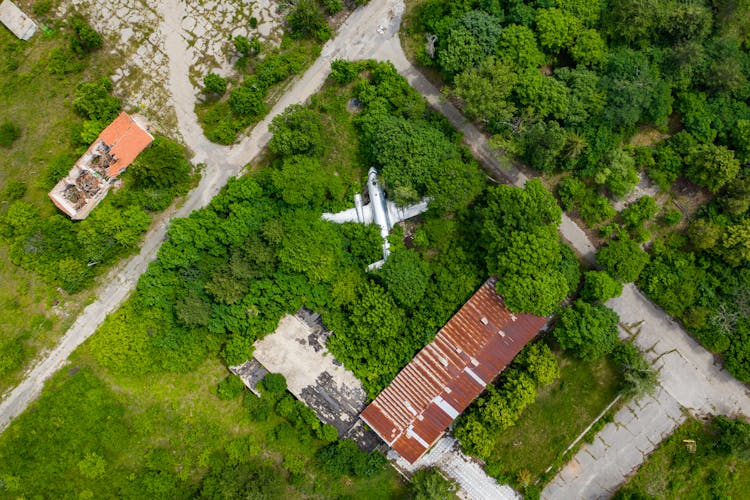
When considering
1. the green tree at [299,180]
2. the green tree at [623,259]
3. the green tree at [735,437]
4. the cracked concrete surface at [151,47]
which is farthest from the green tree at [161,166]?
the green tree at [735,437]

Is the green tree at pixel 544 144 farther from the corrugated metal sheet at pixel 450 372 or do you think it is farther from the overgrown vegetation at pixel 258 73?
the overgrown vegetation at pixel 258 73

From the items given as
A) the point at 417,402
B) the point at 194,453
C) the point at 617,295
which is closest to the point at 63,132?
the point at 194,453

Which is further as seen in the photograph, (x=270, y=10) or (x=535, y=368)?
(x=270, y=10)

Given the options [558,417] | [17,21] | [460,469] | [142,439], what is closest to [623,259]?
[558,417]

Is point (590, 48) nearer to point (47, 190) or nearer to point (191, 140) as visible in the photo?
point (191, 140)

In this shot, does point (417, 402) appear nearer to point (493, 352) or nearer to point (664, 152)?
point (493, 352)

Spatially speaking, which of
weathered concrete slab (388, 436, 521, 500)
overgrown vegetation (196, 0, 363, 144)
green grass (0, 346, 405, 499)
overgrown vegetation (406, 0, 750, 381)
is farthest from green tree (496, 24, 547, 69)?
green grass (0, 346, 405, 499)

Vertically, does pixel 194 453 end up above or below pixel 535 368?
below
